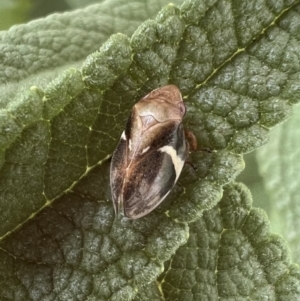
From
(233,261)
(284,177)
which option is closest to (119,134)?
(233,261)

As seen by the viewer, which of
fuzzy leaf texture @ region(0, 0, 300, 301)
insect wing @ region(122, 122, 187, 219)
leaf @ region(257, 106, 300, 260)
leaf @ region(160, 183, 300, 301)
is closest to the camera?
fuzzy leaf texture @ region(0, 0, 300, 301)

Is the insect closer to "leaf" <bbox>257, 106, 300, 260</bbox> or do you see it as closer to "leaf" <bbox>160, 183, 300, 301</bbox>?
"leaf" <bbox>160, 183, 300, 301</bbox>

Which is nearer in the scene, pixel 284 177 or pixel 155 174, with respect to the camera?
pixel 155 174

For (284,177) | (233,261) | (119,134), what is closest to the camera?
(119,134)

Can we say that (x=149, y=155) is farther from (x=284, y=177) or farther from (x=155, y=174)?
(x=284, y=177)

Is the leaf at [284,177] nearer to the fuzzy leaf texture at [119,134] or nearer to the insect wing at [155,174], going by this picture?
the fuzzy leaf texture at [119,134]

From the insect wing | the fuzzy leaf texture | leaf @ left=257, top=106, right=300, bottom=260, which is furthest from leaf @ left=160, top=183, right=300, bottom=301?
leaf @ left=257, top=106, right=300, bottom=260
